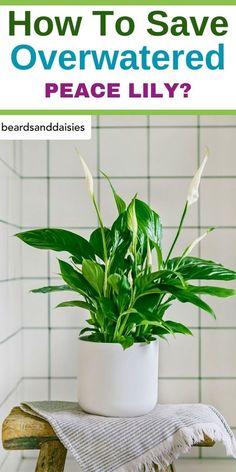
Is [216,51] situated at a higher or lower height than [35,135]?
higher

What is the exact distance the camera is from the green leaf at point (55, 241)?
3.66 feet

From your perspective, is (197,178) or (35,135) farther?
(35,135)

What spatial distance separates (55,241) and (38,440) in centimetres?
38

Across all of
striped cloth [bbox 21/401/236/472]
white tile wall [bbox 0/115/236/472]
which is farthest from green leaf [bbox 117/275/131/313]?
white tile wall [bbox 0/115/236/472]

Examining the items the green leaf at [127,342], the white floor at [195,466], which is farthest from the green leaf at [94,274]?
the white floor at [195,466]

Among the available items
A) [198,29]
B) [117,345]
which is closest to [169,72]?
[198,29]

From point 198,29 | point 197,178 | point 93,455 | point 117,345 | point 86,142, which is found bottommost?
point 93,455

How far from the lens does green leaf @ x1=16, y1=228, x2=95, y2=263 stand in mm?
1116

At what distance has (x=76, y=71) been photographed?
4.55 ft

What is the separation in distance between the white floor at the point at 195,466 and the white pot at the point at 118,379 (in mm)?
413

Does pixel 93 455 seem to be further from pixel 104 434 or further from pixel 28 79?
pixel 28 79

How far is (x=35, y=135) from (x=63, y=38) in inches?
9.5

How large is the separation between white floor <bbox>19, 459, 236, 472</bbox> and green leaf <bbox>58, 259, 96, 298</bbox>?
585 millimetres

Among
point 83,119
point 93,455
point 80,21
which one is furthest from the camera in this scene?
point 83,119
